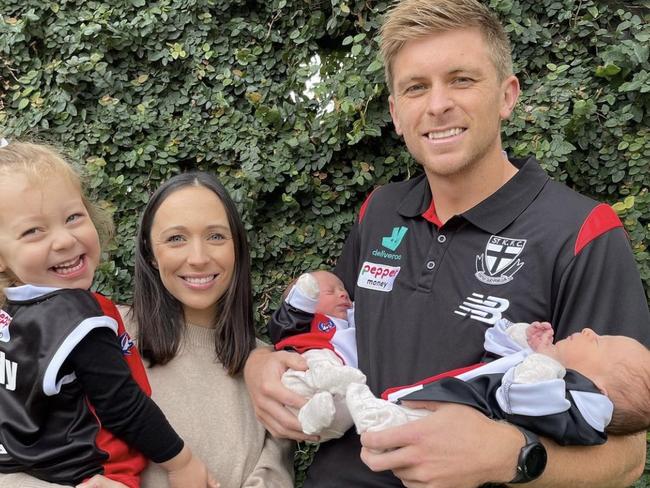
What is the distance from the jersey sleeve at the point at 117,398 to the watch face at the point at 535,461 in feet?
3.72

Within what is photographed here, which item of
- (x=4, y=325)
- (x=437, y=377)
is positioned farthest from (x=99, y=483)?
(x=437, y=377)

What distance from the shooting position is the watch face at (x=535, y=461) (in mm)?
1630

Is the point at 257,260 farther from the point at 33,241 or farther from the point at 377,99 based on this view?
the point at 33,241

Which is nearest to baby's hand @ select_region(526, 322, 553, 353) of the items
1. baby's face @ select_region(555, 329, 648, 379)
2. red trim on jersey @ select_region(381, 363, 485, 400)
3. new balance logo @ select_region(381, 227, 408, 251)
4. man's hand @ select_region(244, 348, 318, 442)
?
baby's face @ select_region(555, 329, 648, 379)

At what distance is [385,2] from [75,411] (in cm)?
260

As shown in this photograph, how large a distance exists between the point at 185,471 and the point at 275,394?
0.40 m

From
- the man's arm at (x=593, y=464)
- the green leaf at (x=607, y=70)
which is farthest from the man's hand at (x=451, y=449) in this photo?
the green leaf at (x=607, y=70)

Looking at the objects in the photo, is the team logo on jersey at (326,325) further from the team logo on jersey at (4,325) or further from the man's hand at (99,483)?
the team logo on jersey at (4,325)

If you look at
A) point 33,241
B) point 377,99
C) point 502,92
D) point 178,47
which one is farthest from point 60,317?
point 178,47

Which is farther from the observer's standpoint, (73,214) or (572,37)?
(572,37)

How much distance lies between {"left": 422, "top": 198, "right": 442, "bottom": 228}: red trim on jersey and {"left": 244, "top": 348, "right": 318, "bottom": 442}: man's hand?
2.36 ft

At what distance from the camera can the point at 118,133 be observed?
3.65 m

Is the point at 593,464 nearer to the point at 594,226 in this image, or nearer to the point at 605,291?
the point at 605,291

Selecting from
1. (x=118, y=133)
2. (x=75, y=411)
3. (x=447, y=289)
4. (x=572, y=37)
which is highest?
(x=572, y=37)
